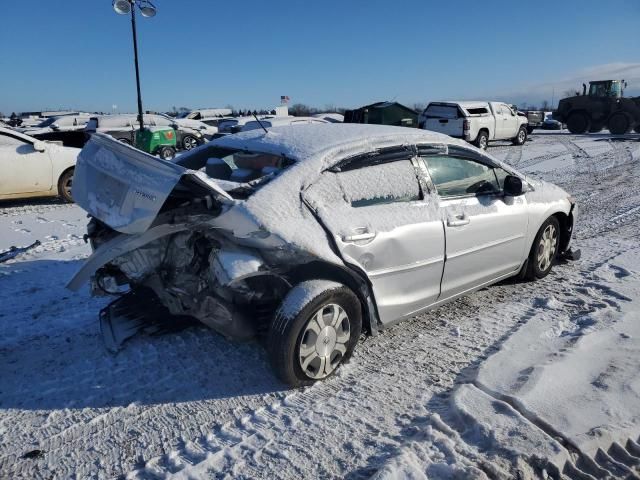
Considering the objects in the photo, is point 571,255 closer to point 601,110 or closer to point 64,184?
point 64,184

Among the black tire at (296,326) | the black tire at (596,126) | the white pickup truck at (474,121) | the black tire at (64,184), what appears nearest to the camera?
the black tire at (296,326)

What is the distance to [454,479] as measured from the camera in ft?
7.42

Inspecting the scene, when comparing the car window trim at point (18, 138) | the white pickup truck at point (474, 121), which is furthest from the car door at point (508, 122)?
the car window trim at point (18, 138)

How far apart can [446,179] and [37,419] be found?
10.2 feet

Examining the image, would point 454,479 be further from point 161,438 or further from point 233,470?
point 161,438

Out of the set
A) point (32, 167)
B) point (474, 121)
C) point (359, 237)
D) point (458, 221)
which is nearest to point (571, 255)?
point (458, 221)

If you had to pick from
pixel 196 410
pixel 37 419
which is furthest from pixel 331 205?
pixel 37 419

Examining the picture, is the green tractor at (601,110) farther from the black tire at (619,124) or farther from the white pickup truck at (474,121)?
the white pickup truck at (474,121)

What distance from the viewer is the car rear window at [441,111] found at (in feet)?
57.7

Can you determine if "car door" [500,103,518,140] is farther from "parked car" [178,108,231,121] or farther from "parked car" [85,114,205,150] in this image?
"parked car" [178,108,231,121]

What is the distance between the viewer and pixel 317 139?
3557 mm

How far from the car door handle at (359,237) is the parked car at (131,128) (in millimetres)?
15181

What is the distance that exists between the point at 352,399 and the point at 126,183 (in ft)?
6.10

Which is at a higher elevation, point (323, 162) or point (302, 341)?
point (323, 162)
